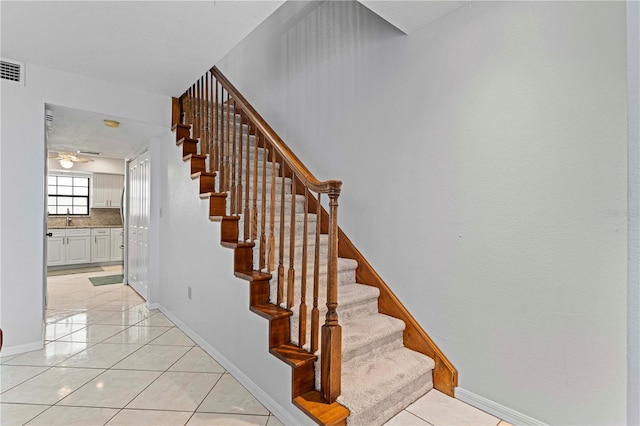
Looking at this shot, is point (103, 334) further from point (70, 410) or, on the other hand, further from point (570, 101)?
point (570, 101)

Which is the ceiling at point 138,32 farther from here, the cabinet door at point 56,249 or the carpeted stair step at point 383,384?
the cabinet door at point 56,249

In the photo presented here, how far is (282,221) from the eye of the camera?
2045 millimetres

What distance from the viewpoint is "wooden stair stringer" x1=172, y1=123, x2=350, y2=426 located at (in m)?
1.64

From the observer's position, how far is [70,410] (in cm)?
188

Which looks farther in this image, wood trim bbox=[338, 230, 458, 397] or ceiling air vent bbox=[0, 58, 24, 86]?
ceiling air vent bbox=[0, 58, 24, 86]

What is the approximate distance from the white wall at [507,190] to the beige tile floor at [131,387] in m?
0.49

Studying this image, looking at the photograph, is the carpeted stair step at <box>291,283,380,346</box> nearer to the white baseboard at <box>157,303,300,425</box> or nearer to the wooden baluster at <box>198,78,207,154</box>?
the white baseboard at <box>157,303,300,425</box>

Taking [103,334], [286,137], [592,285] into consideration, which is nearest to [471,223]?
[592,285]

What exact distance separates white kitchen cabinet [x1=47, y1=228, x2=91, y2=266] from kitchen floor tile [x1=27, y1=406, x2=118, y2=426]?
18.5ft

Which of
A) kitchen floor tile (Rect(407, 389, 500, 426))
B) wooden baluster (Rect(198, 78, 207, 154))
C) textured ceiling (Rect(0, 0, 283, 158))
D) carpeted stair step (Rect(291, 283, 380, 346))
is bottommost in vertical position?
kitchen floor tile (Rect(407, 389, 500, 426))

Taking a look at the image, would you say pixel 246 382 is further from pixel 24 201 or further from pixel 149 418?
pixel 24 201

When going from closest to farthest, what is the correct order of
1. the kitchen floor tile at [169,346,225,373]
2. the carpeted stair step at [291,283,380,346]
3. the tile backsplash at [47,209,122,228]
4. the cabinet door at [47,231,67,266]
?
the carpeted stair step at [291,283,380,346] < the kitchen floor tile at [169,346,225,373] < the cabinet door at [47,231,67,266] < the tile backsplash at [47,209,122,228]

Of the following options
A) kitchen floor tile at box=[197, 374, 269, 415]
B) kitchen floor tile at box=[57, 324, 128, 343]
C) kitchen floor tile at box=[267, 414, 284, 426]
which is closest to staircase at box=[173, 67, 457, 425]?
kitchen floor tile at box=[267, 414, 284, 426]

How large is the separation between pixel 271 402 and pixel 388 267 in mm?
Answer: 1189
